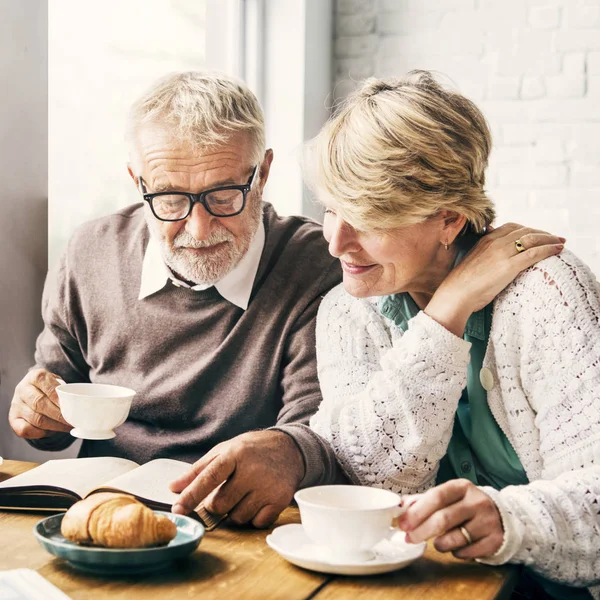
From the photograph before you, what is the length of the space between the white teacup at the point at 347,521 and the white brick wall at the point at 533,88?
85.6 inches

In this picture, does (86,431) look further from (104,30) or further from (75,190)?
(104,30)

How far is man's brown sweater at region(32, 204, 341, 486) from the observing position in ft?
5.99

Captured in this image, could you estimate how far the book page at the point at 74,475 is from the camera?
1.36 m

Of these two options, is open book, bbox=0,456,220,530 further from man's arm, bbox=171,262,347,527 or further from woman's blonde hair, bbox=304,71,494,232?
→ woman's blonde hair, bbox=304,71,494,232

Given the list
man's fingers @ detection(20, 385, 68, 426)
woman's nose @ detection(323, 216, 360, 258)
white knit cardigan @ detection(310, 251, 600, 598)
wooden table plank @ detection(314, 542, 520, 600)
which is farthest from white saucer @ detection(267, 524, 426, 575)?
man's fingers @ detection(20, 385, 68, 426)

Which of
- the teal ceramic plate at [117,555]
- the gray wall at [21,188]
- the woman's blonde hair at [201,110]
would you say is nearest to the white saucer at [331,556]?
the teal ceramic plate at [117,555]

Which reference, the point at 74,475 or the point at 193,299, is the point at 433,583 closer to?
the point at 74,475

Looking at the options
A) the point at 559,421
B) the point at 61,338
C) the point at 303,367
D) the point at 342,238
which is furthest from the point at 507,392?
the point at 61,338

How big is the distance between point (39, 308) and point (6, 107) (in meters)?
0.51

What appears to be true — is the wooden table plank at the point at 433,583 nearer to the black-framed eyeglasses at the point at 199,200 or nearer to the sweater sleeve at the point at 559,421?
the sweater sleeve at the point at 559,421

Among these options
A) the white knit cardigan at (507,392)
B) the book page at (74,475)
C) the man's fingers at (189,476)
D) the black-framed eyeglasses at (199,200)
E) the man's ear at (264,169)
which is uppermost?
the man's ear at (264,169)

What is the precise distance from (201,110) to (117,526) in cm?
99

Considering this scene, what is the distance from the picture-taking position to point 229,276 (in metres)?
1.87

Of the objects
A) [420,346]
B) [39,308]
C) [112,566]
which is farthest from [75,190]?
[112,566]
